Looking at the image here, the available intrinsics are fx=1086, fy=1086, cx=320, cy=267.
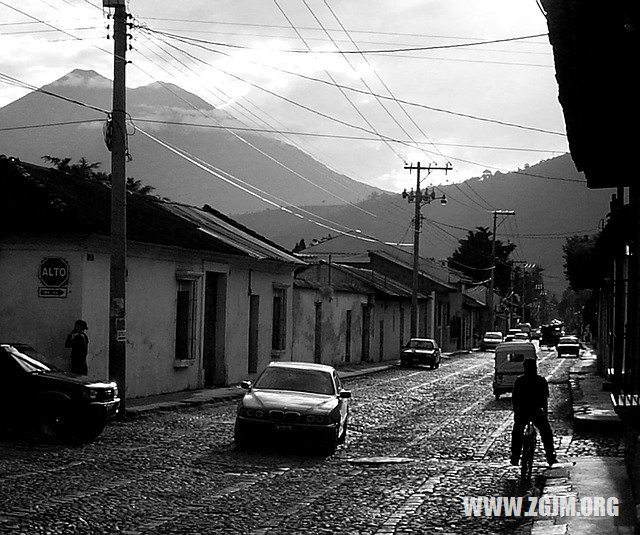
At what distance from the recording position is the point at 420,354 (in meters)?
53.2

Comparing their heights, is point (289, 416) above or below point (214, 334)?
below

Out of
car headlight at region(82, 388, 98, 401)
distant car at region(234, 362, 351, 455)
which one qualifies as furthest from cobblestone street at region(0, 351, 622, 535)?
car headlight at region(82, 388, 98, 401)

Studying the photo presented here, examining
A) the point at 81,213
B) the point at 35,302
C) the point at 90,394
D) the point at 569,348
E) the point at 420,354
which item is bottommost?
the point at 569,348

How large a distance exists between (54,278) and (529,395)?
41.0 feet

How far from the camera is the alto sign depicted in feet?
78.1

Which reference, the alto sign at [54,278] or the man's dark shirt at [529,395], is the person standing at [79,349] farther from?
the man's dark shirt at [529,395]

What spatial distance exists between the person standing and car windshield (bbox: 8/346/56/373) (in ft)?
11.7

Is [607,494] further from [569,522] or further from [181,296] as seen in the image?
[181,296]

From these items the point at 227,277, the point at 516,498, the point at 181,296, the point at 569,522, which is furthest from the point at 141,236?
the point at 569,522

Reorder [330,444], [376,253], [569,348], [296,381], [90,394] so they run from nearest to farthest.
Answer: [330,444]
[90,394]
[296,381]
[569,348]
[376,253]

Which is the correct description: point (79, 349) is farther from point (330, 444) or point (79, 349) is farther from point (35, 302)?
point (330, 444)

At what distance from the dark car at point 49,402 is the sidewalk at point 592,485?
7301 mm

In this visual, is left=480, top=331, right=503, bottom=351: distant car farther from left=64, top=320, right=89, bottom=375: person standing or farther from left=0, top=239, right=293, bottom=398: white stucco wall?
left=64, top=320, right=89, bottom=375: person standing

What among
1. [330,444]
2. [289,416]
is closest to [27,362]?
[289,416]
